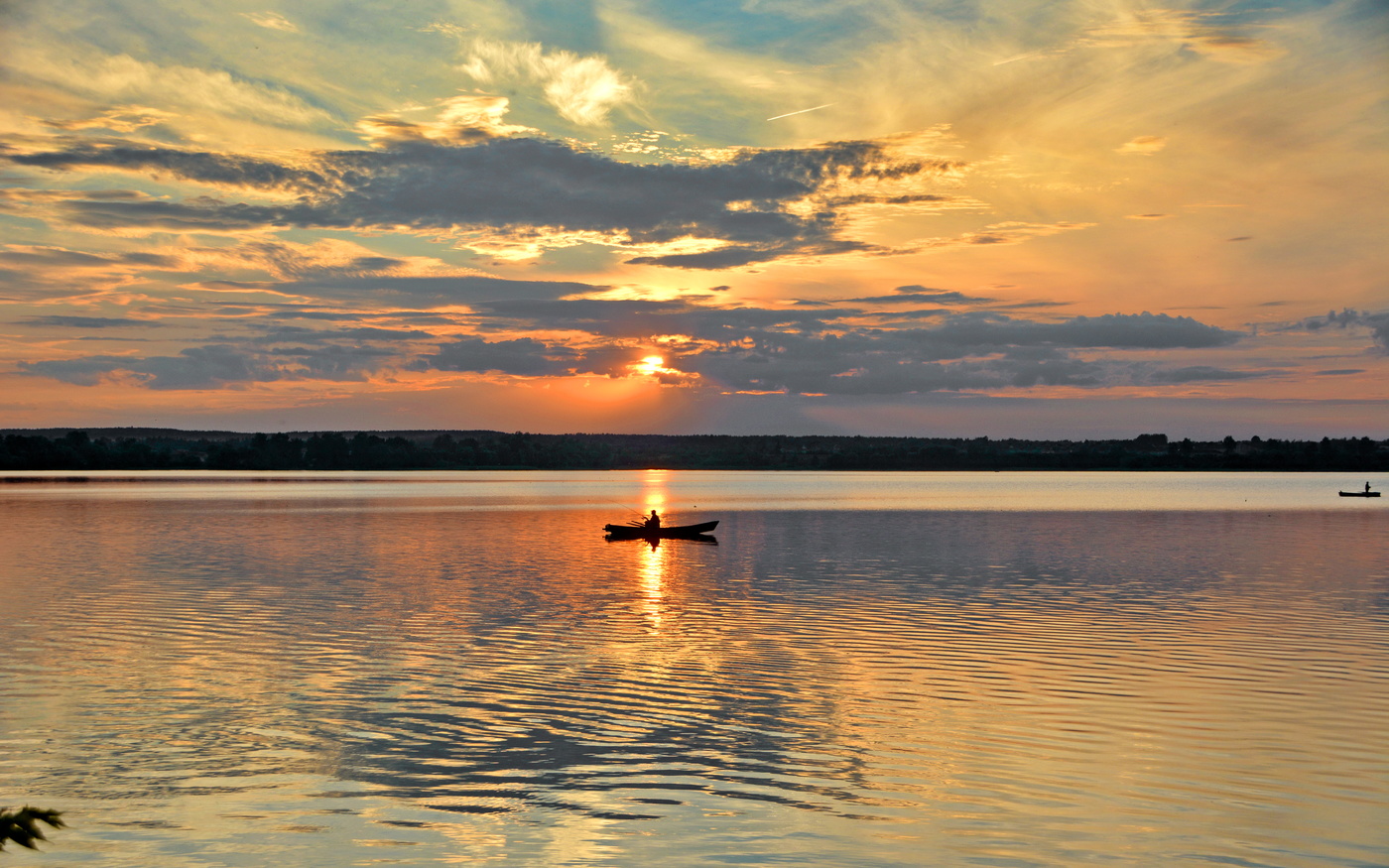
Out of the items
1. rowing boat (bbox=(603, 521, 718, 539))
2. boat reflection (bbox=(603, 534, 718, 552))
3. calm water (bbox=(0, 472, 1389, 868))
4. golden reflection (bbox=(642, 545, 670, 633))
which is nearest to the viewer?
calm water (bbox=(0, 472, 1389, 868))

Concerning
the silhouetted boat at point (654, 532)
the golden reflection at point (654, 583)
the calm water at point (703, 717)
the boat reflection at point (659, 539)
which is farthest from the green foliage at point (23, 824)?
the silhouetted boat at point (654, 532)

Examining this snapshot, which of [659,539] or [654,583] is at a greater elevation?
[654,583]

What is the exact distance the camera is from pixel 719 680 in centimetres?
2322

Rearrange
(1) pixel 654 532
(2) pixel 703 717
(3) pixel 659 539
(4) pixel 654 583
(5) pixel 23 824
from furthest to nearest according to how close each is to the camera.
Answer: (3) pixel 659 539, (1) pixel 654 532, (4) pixel 654 583, (2) pixel 703 717, (5) pixel 23 824

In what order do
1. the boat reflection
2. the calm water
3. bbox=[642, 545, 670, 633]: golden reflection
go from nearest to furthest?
1. the calm water
2. bbox=[642, 545, 670, 633]: golden reflection
3. the boat reflection

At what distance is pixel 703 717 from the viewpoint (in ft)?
64.5

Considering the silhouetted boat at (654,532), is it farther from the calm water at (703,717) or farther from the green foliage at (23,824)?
the green foliage at (23,824)

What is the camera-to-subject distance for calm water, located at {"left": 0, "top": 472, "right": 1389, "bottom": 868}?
13461 mm

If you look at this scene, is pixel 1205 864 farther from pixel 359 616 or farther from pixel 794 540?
pixel 794 540

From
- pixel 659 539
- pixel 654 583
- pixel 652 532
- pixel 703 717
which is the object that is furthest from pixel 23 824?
pixel 659 539

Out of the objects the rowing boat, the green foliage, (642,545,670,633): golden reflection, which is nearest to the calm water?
(642,545,670,633): golden reflection

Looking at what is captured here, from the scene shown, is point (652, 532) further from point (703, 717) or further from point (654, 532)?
point (703, 717)

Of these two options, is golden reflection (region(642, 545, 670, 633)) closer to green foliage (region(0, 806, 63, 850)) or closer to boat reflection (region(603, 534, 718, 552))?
boat reflection (region(603, 534, 718, 552))

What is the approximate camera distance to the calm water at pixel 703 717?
44.2 ft
